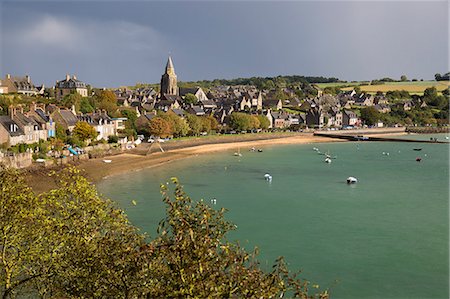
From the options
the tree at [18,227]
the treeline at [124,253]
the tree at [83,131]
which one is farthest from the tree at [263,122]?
the tree at [18,227]

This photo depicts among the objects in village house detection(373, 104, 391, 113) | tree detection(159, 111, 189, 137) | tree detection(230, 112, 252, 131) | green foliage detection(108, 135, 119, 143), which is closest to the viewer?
green foliage detection(108, 135, 119, 143)

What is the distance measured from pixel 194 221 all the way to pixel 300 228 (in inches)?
863

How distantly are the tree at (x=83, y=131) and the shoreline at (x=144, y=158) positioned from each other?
4.61 meters

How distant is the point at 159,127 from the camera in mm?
77688

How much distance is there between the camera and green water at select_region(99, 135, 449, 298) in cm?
2130

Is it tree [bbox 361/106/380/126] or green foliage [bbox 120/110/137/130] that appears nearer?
green foliage [bbox 120/110/137/130]

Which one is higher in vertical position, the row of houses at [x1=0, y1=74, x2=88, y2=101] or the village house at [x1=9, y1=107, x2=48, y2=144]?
the row of houses at [x1=0, y1=74, x2=88, y2=101]

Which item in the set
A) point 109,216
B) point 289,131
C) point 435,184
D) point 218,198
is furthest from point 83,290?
point 289,131

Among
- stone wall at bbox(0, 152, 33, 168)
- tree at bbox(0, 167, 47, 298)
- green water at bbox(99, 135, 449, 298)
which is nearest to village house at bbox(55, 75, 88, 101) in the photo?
green water at bbox(99, 135, 449, 298)

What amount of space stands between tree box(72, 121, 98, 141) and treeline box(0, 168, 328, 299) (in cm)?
4961

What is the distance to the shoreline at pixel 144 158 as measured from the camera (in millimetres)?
39825

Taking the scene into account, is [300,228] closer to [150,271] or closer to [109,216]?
[109,216]

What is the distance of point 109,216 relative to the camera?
10.9m

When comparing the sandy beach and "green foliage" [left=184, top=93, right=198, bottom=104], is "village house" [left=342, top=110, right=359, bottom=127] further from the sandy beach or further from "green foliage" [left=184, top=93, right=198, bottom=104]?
"green foliage" [left=184, top=93, right=198, bottom=104]
